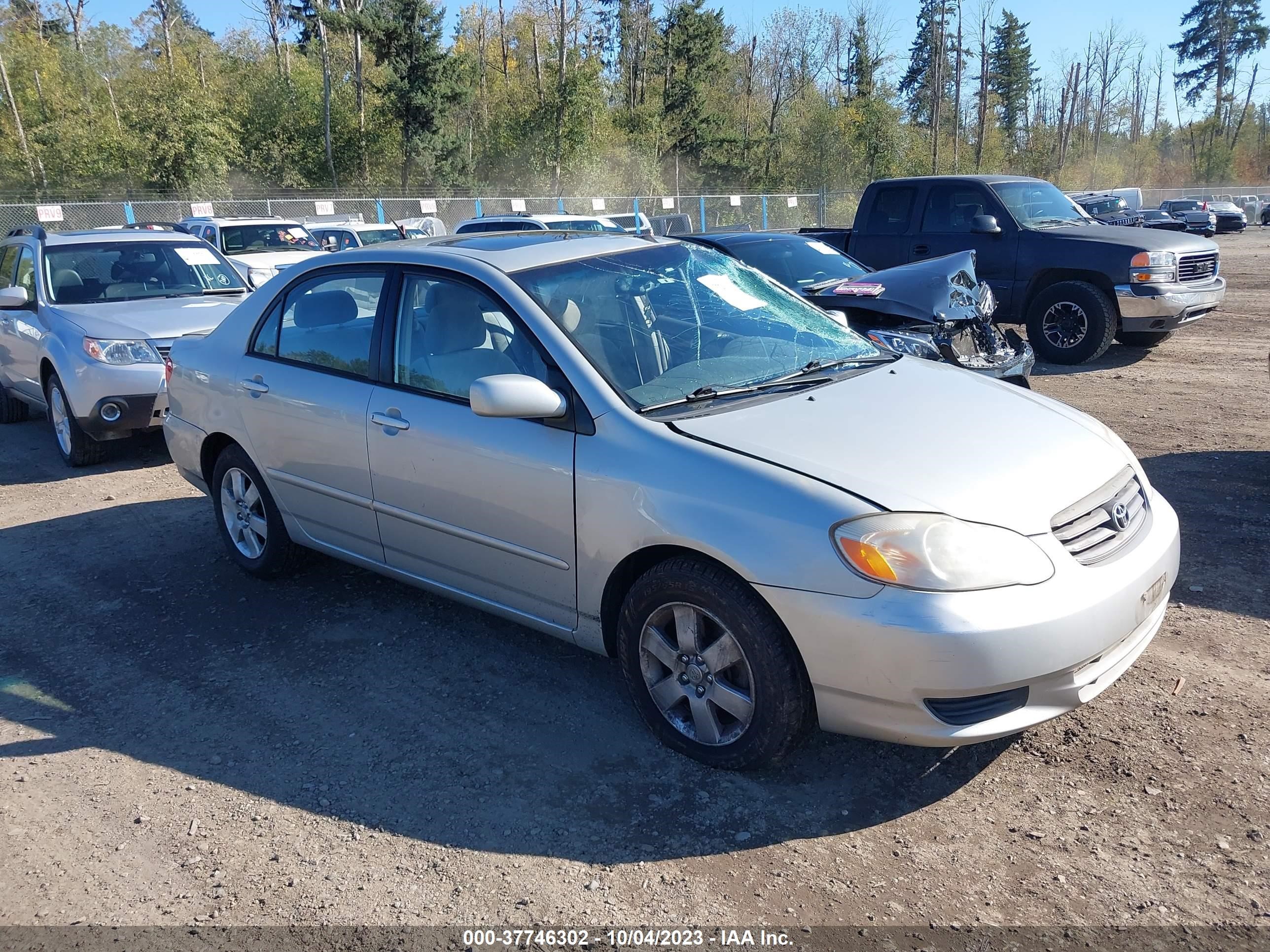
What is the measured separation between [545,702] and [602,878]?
3.58 ft

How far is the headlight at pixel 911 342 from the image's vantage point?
23.8 feet

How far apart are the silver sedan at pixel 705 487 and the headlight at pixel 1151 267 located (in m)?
6.99

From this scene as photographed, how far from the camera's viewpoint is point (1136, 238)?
10453mm

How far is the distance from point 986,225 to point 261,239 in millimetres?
12027

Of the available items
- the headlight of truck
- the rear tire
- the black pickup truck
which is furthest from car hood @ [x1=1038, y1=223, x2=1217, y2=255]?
the rear tire

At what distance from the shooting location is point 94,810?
3.32 metres

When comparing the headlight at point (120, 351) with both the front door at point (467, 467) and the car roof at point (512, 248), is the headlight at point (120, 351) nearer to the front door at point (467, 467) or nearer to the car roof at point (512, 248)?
the car roof at point (512, 248)

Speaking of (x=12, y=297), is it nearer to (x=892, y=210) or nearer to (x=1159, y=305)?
(x=892, y=210)

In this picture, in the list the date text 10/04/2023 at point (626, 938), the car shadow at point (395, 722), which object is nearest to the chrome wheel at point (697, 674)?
the car shadow at point (395, 722)

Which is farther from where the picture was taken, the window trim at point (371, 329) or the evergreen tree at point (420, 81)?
the evergreen tree at point (420, 81)

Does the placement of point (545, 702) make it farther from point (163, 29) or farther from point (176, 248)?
point (163, 29)

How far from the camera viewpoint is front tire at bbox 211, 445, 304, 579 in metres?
5.03

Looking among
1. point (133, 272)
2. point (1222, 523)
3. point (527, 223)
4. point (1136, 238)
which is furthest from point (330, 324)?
point (527, 223)

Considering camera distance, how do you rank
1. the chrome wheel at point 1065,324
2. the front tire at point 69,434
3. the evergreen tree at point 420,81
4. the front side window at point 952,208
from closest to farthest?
1. the front tire at point 69,434
2. the chrome wheel at point 1065,324
3. the front side window at point 952,208
4. the evergreen tree at point 420,81
